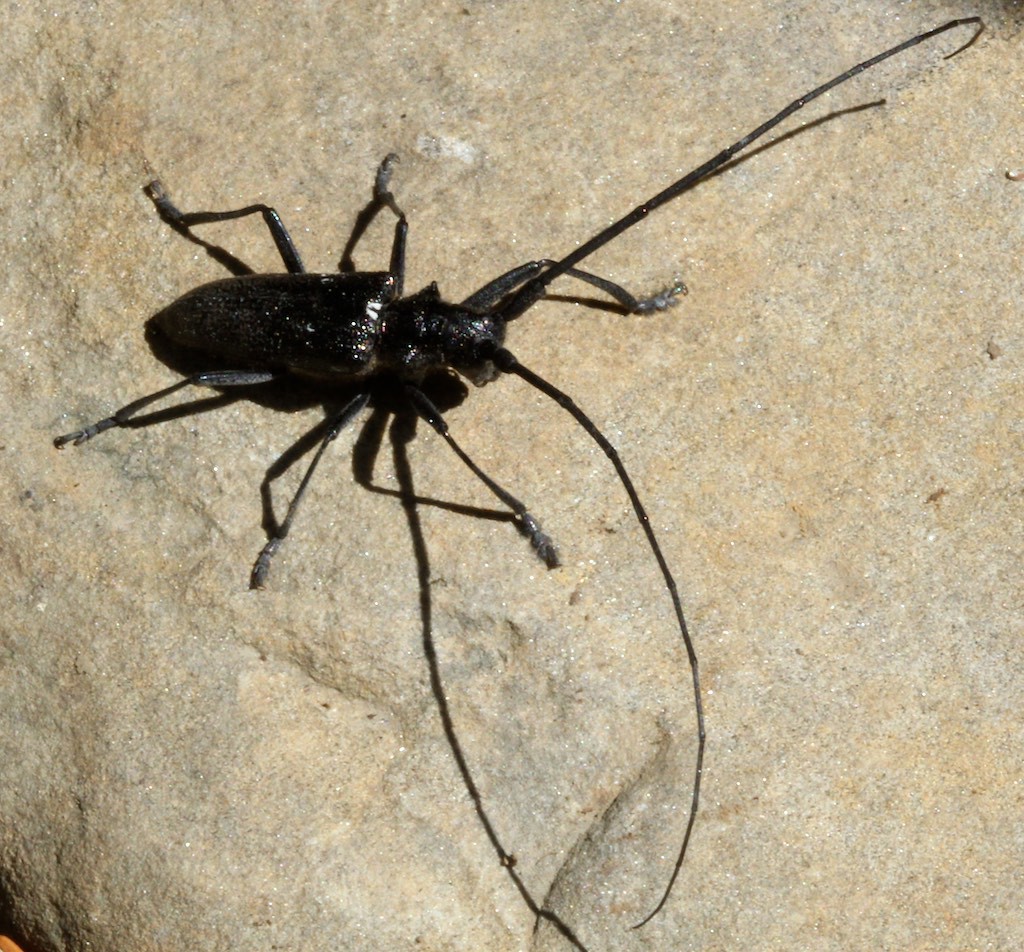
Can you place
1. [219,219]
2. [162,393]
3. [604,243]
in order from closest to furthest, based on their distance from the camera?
[604,243] < [162,393] < [219,219]

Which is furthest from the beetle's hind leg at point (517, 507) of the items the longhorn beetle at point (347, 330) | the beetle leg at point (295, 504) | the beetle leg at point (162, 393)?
the beetle leg at point (162, 393)

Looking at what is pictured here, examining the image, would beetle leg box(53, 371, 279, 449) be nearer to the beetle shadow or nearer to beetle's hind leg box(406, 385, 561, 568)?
the beetle shadow

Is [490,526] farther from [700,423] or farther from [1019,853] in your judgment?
[1019,853]

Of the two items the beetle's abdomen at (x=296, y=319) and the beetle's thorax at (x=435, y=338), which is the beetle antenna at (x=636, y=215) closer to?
the beetle's thorax at (x=435, y=338)

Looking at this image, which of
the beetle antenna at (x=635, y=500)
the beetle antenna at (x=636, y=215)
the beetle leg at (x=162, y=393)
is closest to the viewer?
the beetle antenna at (x=635, y=500)

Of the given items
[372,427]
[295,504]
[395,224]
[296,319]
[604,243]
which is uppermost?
[604,243]

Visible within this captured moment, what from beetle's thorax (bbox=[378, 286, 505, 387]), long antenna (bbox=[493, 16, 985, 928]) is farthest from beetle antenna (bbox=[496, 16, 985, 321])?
beetle's thorax (bbox=[378, 286, 505, 387])

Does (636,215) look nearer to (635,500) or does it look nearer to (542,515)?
(635,500)

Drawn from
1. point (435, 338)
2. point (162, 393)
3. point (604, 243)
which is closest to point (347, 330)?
point (435, 338)
